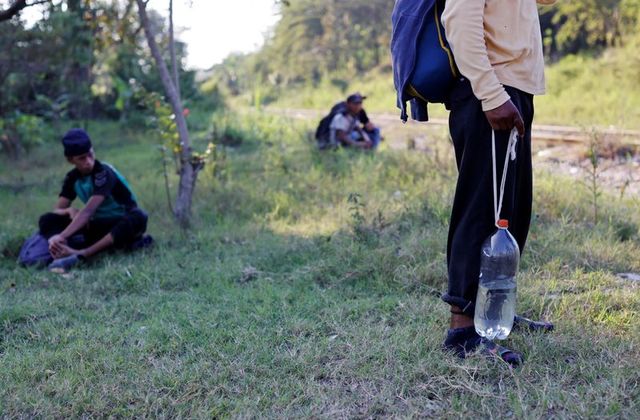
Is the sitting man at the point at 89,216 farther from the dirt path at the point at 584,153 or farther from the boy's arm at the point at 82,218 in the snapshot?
the dirt path at the point at 584,153

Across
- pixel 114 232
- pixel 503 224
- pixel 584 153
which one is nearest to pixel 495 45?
pixel 503 224

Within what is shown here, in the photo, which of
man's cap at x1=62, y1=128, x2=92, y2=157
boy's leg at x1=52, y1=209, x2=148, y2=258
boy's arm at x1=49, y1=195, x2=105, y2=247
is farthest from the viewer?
boy's leg at x1=52, y1=209, x2=148, y2=258

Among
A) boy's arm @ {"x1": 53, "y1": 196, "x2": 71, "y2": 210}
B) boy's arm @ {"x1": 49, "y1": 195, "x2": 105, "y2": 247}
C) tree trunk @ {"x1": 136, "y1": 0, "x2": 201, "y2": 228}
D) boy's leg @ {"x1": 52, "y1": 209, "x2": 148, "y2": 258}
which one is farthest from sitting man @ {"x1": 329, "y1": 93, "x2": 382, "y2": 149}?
boy's arm @ {"x1": 49, "y1": 195, "x2": 105, "y2": 247}

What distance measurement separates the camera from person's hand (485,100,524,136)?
2.63 metres

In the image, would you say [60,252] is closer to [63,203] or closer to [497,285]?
[63,203]

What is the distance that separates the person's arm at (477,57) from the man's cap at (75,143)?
3.43 m

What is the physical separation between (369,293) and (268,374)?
4.00 ft

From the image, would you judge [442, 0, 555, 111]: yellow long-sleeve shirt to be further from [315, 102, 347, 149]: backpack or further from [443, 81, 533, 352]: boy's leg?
[315, 102, 347, 149]: backpack

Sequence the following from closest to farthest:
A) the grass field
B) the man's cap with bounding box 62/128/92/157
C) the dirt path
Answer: the grass field, the man's cap with bounding box 62/128/92/157, the dirt path

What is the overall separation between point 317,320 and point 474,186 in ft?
3.98

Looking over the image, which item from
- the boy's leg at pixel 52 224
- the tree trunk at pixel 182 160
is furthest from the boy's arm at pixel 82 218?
the tree trunk at pixel 182 160

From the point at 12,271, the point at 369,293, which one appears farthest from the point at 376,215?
the point at 12,271

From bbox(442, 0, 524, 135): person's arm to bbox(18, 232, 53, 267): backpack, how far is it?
3.85 metres

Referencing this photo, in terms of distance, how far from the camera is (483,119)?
2.76m
